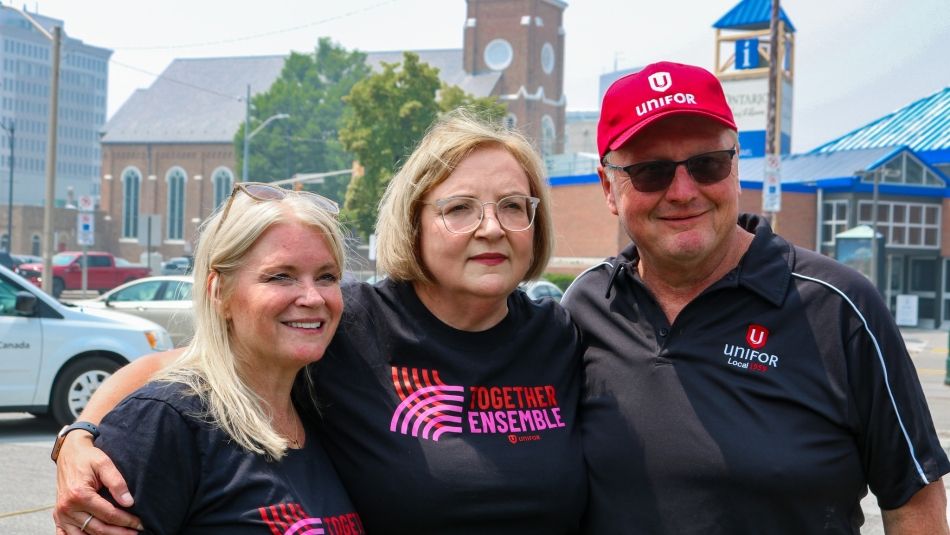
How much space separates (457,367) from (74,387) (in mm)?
8238

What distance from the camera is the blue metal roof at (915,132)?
44938 mm

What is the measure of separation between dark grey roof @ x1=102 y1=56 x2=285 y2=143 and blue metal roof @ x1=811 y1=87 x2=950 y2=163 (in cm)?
5237

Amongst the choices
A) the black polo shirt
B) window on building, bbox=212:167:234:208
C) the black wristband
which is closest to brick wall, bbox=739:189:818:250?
the black polo shirt

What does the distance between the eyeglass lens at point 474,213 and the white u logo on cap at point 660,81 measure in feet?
1.64

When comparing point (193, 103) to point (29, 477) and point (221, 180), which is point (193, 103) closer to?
point (221, 180)

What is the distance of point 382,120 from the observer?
156ft

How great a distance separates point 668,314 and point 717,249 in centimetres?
24

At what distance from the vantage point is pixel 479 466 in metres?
2.82

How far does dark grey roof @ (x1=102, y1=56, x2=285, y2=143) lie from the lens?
282 ft

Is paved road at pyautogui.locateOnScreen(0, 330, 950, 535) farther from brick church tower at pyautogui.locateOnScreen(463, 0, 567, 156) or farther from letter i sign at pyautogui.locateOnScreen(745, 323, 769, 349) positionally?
brick church tower at pyautogui.locateOnScreen(463, 0, 567, 156)

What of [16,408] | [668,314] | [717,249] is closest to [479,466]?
[668,314]

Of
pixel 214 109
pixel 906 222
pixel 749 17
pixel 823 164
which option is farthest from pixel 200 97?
pixel 906 222

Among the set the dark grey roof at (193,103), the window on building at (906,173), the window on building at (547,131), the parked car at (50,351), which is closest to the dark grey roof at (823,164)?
the window on building at (906,173)

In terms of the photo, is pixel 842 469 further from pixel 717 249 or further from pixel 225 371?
pixel 225 371
